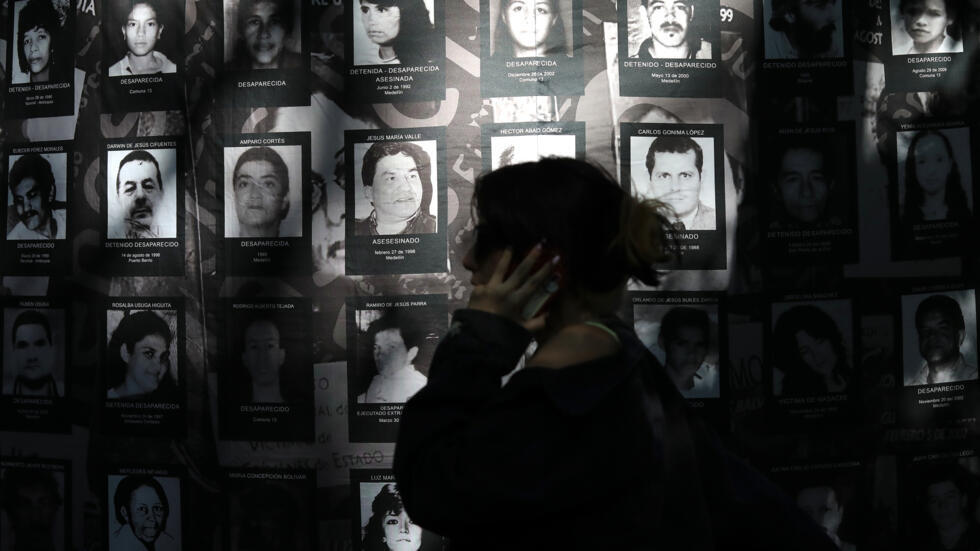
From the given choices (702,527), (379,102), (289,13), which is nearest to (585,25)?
(379,102)

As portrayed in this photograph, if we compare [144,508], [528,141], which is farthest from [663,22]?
[144,508]

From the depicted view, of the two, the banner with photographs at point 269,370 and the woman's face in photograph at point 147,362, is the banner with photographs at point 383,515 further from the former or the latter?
the woman's face in photograph at point 147,362

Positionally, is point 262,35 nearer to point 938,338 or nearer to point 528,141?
point 528,141

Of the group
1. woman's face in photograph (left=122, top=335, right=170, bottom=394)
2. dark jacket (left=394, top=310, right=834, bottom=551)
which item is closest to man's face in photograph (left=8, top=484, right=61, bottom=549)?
woman's face in photograph (left=122, top=335, right=170, bottom=394)

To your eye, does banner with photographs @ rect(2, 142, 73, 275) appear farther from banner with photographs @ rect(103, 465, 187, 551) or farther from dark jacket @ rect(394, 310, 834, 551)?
dark jacket @ rect(394, 310, 834, 551)

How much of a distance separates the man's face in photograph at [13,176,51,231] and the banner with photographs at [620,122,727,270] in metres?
1.56

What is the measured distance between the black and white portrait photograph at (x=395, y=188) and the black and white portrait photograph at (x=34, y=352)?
91 centimetres

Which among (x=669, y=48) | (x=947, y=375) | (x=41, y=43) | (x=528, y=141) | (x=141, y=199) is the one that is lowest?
(x=947, y=375)

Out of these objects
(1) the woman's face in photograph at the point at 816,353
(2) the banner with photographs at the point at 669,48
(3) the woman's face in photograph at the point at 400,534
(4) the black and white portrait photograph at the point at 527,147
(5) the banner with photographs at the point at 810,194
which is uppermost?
(2) the banner with photographs at the point at 669,48

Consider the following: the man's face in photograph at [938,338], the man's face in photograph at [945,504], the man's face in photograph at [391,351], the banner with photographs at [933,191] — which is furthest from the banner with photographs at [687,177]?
the man's face in photograph at [945,504]

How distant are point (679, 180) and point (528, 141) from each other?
39 cm

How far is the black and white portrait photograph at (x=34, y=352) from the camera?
7.74ft

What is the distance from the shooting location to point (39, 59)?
7.79 ft

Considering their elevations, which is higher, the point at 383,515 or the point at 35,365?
the point at 35,365
